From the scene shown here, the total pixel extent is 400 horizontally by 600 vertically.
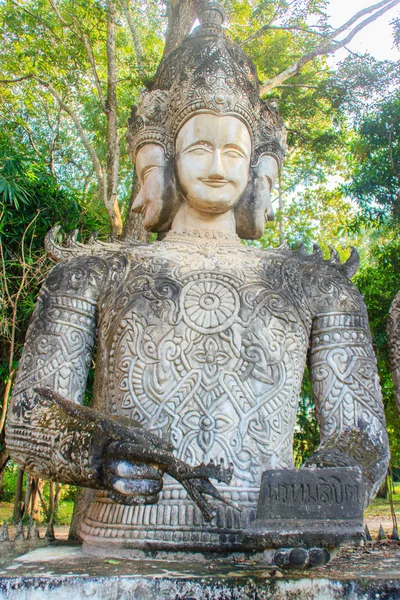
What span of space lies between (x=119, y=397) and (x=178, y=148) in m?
1.94

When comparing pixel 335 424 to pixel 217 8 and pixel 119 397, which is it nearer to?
pixel 119 397

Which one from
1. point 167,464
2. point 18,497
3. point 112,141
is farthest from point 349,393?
point 112,141

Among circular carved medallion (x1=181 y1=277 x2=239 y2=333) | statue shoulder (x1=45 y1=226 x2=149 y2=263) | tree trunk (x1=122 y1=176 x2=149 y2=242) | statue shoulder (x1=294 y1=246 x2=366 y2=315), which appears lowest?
circular carved medallion (x1=181 y1=277 x2=239 y2=333)

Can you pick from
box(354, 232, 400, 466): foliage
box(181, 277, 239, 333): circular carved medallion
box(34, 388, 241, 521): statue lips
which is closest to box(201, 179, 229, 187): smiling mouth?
box(181, 277, 239, 333): circular carved medallion

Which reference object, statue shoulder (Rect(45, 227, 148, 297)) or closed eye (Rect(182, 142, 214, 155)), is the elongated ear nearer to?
closed eye (Rect(182, 142, 214, 155))

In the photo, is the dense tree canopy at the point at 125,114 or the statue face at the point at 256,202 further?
the dense tree canopy at the point at 125,114

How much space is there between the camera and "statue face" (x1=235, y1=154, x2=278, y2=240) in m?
4.56

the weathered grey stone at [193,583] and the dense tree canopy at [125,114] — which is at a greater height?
the dense tree canopy at [125,114]

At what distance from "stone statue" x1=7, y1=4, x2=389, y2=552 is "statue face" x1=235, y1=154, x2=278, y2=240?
0.04 feet

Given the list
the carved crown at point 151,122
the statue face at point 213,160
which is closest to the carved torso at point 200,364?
the statue face at point 213,160

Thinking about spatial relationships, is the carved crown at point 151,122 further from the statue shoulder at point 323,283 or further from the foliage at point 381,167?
the foliage at point 381,167

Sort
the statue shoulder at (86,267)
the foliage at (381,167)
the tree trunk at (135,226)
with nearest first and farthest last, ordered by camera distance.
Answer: the statue shoulder at (86,267) < the foliage at (381,167) < the tree trunk at (135,226)

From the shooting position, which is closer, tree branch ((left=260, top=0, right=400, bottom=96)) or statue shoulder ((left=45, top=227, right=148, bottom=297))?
statue shoulder ((left=45, top=227, right=148, bottom=297))

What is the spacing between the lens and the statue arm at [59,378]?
2807 mm
